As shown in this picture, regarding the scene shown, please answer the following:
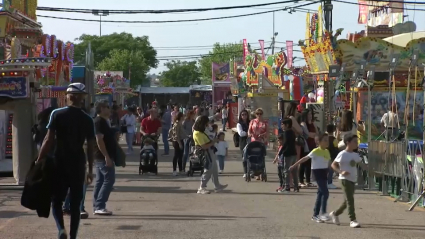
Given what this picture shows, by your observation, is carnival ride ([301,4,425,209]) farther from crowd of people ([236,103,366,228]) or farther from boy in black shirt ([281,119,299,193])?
boy in black shirt ([281,119,299,193])

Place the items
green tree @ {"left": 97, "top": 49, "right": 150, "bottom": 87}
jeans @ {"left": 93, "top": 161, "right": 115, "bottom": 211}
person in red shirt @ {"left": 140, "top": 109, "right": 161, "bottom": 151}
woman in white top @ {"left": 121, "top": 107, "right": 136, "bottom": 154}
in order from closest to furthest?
jeans @ {"left": 93, "top": 161, "right": 115, "bottom": 211} → person in red shirt @ {"left": 140, "top": 109, "right": 161, "bottom": 151} → woman in white top @ {"left": 121, "top": 107, "right": 136, "bottom": 154} → green tree @ {"left": 97, "top": 49, "right": 150, "bottom": 87}

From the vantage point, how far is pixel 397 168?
41.9 feet

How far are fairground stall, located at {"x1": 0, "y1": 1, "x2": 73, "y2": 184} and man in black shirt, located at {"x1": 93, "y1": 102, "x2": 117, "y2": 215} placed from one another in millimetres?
3584

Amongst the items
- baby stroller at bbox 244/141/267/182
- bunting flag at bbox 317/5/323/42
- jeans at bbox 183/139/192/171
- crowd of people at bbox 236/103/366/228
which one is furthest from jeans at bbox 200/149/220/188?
bunting flag at bbox 317/5/323/42

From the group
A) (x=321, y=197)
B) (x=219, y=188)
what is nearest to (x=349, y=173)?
(x=321, y=197)

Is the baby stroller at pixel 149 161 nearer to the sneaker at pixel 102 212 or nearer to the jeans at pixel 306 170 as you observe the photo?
the jeans at pixel 306 170

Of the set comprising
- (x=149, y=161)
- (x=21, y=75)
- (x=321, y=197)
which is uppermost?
(x=21, y=75)

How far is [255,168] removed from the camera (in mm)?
15805

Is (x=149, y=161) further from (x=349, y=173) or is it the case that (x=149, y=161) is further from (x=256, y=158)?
(x=349, y=173)

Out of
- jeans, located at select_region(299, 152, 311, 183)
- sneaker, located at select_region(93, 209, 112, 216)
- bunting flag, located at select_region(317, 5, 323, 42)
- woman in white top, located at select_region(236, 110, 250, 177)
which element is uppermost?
→ bunting flag, located at select_region(317, 5, 323, 42)

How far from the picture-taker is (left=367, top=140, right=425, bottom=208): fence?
1193 cm

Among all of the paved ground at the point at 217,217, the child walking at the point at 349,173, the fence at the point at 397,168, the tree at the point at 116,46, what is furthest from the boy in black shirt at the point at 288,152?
the tree at the point at 116,46

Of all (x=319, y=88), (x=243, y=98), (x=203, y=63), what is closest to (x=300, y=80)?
(x=243, y=98)

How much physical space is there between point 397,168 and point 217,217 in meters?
3.97
